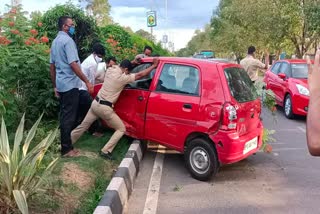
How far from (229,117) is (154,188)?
1366 mm

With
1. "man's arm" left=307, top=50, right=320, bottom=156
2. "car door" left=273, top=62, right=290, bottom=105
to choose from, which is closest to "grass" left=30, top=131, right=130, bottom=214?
"man's arm" left=307, top=50, right=320, bottom=156

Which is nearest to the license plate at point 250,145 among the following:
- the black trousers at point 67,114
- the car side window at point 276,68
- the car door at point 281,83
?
the black trousers at point 67,114

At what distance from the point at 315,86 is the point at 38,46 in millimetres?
5528

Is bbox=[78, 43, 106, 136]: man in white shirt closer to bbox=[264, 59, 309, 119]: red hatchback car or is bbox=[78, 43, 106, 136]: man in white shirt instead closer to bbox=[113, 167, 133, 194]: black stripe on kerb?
bbox=[113, 167, 133, 194]: black stripe on kerb

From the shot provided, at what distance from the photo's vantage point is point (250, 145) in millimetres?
5328

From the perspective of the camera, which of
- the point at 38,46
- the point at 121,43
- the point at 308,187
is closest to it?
the point at 308,187

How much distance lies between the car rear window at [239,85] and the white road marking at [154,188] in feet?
5.23

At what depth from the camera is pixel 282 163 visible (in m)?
Result: 5.96

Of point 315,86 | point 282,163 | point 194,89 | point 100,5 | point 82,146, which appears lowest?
point 282,163

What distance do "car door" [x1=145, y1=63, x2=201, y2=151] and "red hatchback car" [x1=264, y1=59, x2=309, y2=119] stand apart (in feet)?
15.4

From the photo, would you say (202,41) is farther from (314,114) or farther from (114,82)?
(314,114)

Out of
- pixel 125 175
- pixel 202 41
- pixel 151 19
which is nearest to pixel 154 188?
pixel 125 175

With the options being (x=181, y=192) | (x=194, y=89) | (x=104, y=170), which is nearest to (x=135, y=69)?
(x=194, y=89)

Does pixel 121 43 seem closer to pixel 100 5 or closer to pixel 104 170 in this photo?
pixel 104 170
